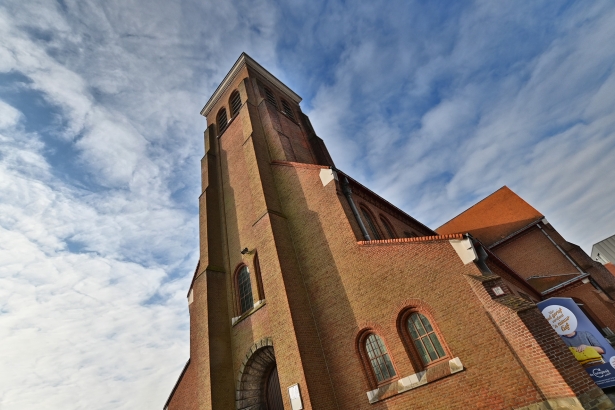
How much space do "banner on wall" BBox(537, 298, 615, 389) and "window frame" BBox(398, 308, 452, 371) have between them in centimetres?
549

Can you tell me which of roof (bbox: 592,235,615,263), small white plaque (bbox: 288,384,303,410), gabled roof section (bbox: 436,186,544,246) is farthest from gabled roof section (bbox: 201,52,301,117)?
roof (bbox: 592,235,615,263)

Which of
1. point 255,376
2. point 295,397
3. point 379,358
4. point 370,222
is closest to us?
point 295,397

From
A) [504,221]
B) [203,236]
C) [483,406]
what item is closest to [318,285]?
[483,406]

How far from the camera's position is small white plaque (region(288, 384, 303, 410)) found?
870cm

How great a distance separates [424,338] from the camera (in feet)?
27.8

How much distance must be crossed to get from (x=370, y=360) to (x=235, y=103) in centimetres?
1763

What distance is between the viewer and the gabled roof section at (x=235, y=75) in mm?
21625

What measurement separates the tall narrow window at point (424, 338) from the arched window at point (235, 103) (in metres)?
16.3

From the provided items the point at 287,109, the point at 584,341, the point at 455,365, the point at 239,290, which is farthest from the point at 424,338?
the point at 287,109

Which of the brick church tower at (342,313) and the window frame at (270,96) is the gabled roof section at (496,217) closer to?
the brick church tower at (342,313)

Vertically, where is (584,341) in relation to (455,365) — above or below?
below

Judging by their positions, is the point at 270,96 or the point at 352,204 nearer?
the point at 352,204

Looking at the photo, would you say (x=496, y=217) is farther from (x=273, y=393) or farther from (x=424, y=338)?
(x=273, y=393)

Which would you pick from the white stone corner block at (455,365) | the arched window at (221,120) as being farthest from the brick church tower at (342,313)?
the arched window at (221,120)
